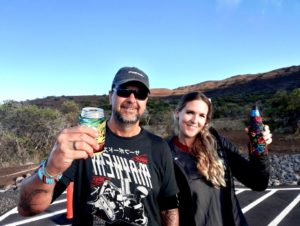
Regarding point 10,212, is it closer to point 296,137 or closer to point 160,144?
point 160,144

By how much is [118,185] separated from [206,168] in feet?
2.55

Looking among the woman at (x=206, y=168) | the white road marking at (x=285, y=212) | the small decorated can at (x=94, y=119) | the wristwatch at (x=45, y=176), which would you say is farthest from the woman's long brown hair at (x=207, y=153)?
the white road marking at (x=285, y=212)

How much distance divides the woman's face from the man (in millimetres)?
491

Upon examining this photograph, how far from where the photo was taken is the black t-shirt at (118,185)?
243cm

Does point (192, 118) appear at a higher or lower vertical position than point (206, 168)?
higher

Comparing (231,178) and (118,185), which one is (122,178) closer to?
(118,185)

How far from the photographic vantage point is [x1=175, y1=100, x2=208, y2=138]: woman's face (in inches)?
124

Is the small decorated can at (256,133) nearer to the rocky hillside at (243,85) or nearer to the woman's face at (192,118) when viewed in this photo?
the woman's face at (192,118)

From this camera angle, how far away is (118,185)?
247cm

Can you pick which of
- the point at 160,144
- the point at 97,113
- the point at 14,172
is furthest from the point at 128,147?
the point at 14,172

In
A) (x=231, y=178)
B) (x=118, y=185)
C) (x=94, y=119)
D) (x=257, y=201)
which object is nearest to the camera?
(x=94, y=119)

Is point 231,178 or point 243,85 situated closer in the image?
point 231,178

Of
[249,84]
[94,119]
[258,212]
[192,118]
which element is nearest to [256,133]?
[192,118]

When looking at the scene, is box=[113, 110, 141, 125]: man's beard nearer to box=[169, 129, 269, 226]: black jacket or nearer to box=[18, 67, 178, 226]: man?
box=[18, 67, 178, 226]: man
